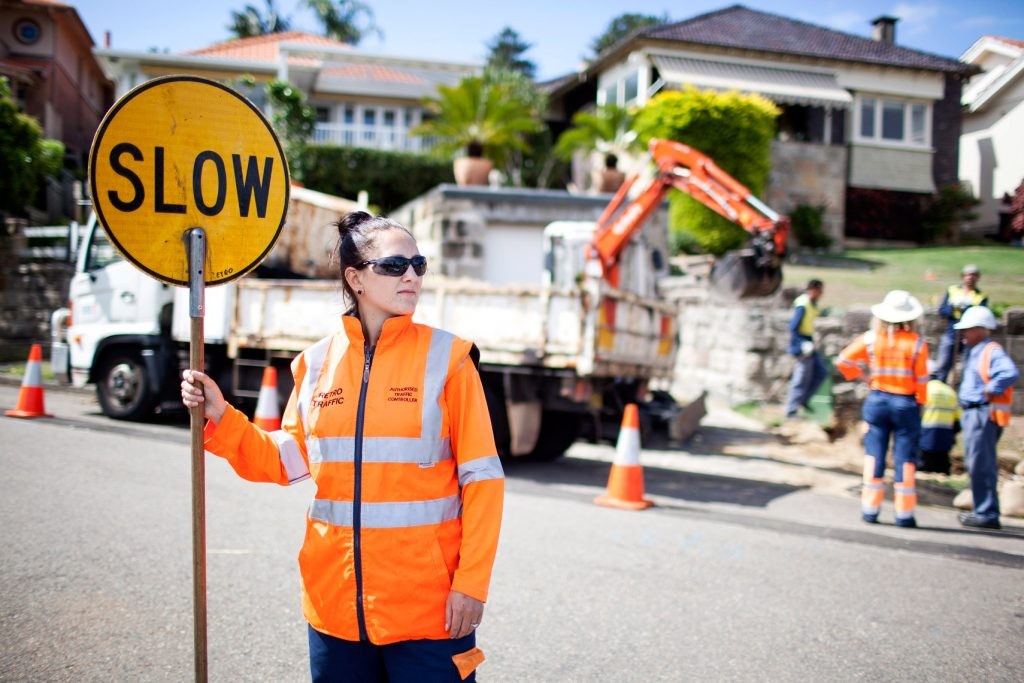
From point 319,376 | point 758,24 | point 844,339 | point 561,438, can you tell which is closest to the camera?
point 319,376

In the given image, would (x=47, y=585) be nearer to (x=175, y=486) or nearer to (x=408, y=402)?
(x=175, y=486)

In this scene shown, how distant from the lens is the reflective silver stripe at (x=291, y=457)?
2.61m

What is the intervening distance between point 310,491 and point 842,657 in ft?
14.7

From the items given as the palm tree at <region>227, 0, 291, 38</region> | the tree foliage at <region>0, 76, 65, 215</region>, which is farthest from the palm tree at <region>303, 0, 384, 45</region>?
the tree foliage at <region>0, 76, 65, 215</region>

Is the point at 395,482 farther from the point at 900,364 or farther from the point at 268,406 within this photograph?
the point at 268,406

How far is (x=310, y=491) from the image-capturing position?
23.5 feet

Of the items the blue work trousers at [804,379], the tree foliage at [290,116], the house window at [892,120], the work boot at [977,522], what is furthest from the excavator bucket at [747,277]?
the tree foliage at [290,116]

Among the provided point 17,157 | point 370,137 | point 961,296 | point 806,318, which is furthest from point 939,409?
point 370,137

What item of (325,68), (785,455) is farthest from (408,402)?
(325,68)

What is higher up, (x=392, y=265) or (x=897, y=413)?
(x=392, y=265)

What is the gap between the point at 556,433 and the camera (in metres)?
9.77

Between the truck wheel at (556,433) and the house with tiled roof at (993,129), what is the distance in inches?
395

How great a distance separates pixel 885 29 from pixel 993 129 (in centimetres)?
1377

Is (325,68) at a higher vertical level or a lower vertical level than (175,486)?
higher
